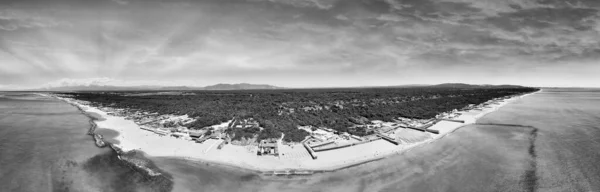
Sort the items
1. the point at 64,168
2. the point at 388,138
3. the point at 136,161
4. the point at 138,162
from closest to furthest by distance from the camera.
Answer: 1. the point at 64,168
2. the point at 138,162
3. the point at 136,161
4. the point at 388,138

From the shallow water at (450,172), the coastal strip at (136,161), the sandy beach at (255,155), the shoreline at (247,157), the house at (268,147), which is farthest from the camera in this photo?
the house at (268,147)

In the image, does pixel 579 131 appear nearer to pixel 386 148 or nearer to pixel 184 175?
pixel 386 148

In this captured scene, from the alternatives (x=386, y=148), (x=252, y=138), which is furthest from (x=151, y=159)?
(x=386, y=148)

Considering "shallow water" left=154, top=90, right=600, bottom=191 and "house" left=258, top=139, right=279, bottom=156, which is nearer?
"shallow water" left=154, top=90, right=600, bottom=191

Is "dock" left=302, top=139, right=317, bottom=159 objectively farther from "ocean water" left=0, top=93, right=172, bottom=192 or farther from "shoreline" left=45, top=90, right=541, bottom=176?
"ocean water" left=0, top=93, right=172, bottom=192

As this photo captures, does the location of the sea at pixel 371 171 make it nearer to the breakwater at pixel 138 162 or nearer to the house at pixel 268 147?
the breakwater at pixel 138 162

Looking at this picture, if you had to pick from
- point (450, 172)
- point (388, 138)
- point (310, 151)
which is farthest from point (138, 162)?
point (450, 172)

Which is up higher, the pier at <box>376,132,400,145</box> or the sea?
the pier at <box>376,132,400,145</box>

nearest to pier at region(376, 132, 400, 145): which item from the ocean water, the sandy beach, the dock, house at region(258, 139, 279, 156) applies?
the sandy beach

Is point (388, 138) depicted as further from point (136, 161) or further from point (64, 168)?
point (64, 168)

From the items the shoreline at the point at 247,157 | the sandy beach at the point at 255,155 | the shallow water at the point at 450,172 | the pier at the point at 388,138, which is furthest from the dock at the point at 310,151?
the pier at the point at 388,138

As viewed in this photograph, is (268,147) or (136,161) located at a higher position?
(268,147)
